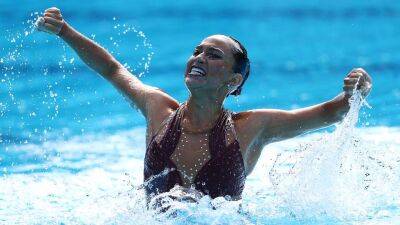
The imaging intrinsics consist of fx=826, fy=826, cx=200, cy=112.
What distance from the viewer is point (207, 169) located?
124 inches

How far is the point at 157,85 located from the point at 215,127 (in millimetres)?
3402

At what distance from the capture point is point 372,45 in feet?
25.2

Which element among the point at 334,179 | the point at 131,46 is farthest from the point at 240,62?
the point at 131,46

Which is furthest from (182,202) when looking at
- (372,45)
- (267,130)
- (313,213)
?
(372,45)

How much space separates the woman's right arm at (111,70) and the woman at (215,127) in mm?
34

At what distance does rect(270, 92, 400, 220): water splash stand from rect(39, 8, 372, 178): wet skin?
147 millimetres

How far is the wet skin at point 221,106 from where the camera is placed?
3.12 meters

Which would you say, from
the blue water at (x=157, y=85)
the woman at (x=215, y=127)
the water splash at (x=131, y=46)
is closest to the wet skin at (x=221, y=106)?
the woman at (x=215, y=127)

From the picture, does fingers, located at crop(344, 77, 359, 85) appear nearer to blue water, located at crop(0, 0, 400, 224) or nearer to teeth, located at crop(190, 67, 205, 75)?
blue water, located at crop(0, 0, 400, 224)

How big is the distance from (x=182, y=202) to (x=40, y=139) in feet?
8.54

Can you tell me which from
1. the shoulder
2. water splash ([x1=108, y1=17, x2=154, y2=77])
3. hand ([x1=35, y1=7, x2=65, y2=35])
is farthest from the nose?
water splash ([x1=108, y1=17, x2=154, y2=77])

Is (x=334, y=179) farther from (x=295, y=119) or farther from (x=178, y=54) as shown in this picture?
(x=178, y=54)

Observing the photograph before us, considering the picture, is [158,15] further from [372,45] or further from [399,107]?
[399,107]

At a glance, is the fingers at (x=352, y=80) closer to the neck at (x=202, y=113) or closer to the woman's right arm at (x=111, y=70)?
the neck at (x=202, y=113)
